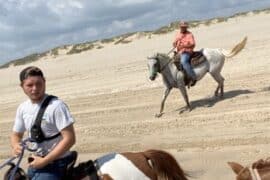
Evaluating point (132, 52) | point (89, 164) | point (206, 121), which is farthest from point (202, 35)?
point (89, 164)

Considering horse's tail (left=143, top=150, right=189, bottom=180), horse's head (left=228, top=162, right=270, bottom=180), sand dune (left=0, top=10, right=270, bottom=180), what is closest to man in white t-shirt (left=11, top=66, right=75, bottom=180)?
horse's tail (left=143, top=150, right=189, bottom=180)

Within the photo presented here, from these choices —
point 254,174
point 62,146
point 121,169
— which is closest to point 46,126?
point 62,146

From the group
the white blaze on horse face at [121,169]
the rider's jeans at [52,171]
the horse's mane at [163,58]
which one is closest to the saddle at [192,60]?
the horse's mane at [163,58]

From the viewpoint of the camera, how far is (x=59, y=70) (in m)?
32.4

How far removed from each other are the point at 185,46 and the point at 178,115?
5.85ft

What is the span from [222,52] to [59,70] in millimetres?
17530

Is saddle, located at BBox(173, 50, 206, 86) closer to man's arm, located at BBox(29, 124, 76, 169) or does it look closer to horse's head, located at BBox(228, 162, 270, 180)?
man's arm, located at BBox(29, 124, 76, 169)

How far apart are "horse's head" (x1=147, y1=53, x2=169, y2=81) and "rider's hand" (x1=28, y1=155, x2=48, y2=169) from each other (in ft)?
30.3

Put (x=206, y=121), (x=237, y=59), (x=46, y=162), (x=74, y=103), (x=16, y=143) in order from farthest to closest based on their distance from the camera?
(x=237, y=59) → (x=74, y=103) → (x=206, y=121) → (x=16, y=143) → (x=46, y=162)

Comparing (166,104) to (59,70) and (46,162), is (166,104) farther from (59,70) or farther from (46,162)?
(59,70)

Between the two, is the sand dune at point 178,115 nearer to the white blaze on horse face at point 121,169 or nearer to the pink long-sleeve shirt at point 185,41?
the pink long-sleeve shirt at point 185,41

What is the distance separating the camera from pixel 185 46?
48.6ft

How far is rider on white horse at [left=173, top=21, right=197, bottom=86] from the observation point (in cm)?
1469

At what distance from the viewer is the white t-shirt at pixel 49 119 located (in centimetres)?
541
